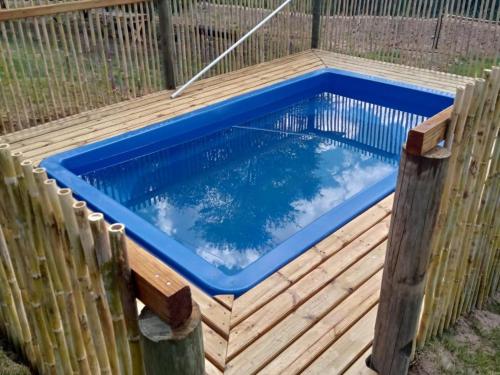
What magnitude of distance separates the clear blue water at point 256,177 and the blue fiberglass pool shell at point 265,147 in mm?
20

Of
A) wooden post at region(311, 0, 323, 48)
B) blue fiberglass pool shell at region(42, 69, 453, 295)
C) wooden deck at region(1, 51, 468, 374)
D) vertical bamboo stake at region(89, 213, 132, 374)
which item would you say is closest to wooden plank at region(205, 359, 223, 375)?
wooden deck at region(1, 51, 468, 374)

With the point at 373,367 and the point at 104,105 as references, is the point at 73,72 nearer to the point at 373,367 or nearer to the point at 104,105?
the point at 104,105

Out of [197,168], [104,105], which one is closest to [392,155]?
[197,168]

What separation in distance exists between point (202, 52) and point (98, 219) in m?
4.93

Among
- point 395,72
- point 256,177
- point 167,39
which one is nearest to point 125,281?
point 256,177

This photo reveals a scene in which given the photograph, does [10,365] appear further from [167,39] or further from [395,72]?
[395,72]

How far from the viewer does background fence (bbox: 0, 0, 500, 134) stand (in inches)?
174

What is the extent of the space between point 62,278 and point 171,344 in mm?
624

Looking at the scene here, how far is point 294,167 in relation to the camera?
4910mm

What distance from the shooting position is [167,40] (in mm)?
5262

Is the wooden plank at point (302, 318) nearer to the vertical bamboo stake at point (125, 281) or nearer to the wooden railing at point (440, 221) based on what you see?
the wooden railing at point (440, 221)

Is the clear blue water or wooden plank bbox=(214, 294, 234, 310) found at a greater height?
wooden plank bbox=(214, 294, 234, 310)

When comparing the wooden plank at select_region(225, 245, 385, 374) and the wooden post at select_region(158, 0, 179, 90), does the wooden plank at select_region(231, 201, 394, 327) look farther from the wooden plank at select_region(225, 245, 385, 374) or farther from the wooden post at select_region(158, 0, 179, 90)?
the wooden post at select_region(158, 0, 179, 90)

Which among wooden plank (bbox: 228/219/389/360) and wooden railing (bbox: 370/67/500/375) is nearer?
wooden railing (bbox: 370/67/500/375)
